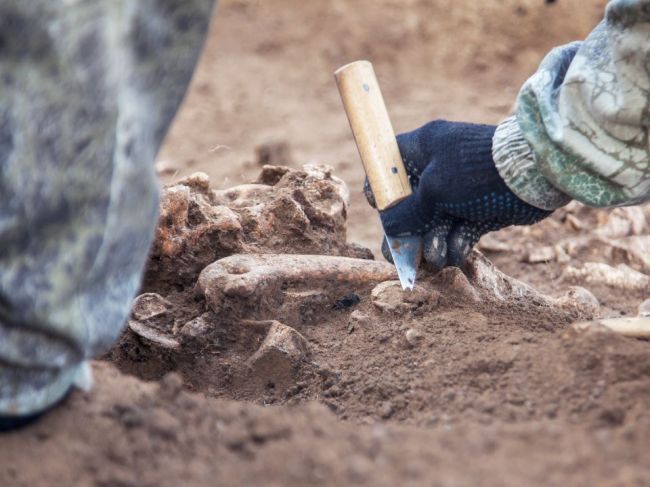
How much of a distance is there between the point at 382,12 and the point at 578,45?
428cm

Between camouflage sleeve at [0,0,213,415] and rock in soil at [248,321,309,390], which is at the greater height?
camouflage sleeve at [0,0,213,415]

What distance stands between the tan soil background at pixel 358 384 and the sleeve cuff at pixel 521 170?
356 mm

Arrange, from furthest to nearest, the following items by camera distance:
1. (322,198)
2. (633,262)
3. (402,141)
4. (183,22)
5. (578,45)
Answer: (633,262), (322,198), (402,141), (578,45), (183,22)

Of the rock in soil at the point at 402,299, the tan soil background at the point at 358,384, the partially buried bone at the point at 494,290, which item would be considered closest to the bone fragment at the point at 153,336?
the tan soil background at the point at 358,384

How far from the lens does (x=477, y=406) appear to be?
1.93m

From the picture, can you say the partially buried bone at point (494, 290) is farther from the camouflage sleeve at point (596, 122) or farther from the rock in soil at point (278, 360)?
the rock in soil at point (278, 360)

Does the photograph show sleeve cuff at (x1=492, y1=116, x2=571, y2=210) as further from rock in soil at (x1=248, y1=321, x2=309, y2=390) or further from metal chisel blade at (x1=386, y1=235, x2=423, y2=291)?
rock in soil at (x1=248, y1=321, x2=309, y2=390)

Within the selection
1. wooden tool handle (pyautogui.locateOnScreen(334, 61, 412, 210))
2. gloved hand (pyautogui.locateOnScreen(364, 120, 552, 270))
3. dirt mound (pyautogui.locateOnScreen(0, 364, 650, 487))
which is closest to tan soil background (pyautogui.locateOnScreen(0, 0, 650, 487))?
dirt mound (pyautogui.locateOnScreen(0, 364, 650, 487))

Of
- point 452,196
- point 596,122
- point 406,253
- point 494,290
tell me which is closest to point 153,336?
point 406,253

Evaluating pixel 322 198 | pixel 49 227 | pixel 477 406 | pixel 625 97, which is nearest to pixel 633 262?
pixel 322 198

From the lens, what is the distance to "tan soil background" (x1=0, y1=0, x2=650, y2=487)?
154cm

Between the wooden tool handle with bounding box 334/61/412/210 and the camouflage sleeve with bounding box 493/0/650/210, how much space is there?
1.15 feet

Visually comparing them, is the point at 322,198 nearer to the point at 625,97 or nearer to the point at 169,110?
the point at 625,97

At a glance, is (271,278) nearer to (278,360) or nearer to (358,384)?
(278,360)
